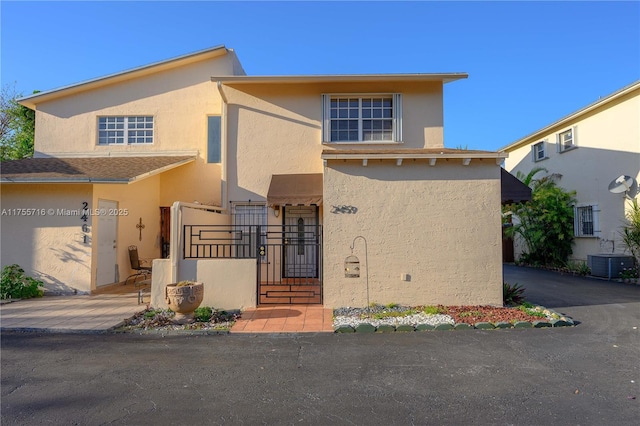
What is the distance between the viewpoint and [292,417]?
162 inches

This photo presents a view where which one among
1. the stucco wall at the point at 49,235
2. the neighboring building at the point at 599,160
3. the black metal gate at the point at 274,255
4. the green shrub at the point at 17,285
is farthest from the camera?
the neighboring building at the point at 599,160

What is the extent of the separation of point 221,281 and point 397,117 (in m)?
7.99

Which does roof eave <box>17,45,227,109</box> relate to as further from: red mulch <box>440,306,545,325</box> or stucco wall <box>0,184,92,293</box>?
red mulch <box>440,306,545,325</box>

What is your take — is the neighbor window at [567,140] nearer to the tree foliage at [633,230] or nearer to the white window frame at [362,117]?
the tree foliage at [633,230]

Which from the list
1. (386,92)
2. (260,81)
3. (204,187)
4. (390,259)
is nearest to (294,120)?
(260,81)

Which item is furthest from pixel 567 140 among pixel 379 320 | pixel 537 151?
pixel 379 320

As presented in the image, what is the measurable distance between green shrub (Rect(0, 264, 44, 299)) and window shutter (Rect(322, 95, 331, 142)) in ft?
32.3

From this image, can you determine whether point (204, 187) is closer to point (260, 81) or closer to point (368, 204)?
point (260, 81)

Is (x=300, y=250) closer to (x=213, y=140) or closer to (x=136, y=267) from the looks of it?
(x=213, y=140)

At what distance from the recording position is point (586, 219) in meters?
16.3

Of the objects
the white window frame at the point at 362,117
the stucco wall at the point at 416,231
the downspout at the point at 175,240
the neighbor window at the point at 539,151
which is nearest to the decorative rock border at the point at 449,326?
the stucco wall at the point at 416,231

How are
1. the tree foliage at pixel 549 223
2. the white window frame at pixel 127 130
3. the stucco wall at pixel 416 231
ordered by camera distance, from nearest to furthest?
the stucco wall at pixel 416 231
the white window frame at pixel 127 130
the tree foliage at pixel 549 223

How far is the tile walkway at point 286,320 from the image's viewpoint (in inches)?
291

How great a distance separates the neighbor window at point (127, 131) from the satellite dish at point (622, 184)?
18330 millimetres
